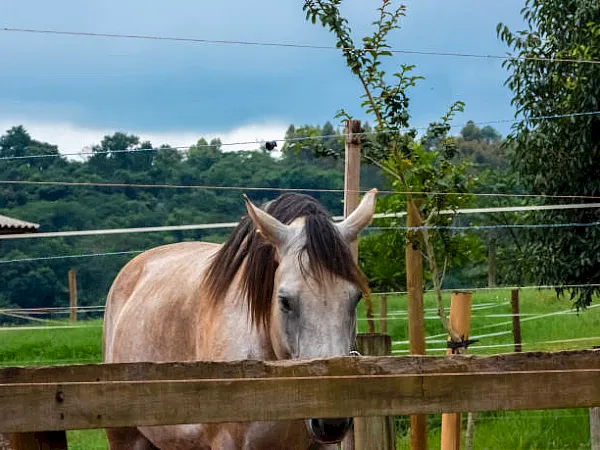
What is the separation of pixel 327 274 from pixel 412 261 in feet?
8.44

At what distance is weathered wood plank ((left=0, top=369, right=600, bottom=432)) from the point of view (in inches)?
78.8

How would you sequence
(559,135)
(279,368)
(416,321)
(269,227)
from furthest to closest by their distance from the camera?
(559,135), (416,321), (269,227), (279,368)

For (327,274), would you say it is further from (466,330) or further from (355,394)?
(466,330)

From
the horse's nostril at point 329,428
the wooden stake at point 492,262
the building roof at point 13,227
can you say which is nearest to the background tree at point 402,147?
the horse's nostril at point 329,428

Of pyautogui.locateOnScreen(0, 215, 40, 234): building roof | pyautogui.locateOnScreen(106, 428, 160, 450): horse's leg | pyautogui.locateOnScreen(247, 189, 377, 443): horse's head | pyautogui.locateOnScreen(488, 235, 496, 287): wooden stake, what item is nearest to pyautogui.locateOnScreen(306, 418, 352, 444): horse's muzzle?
pyautogui.locateOnScreen(247, 189, 377, 443): horse's head

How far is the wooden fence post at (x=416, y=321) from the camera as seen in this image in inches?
207

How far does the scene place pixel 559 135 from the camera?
1034 cm

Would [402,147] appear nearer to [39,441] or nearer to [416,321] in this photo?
[416,321]

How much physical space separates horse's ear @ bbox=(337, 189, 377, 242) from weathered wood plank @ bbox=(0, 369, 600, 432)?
1.62 m

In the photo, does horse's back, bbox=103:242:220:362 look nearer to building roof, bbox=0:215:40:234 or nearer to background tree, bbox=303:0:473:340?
background tree, bbox=303:0:473:340

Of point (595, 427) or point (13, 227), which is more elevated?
point (13, 227)

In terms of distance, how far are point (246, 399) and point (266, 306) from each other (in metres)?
1.62

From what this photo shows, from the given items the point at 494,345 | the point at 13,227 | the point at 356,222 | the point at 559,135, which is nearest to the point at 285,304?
the point at 356,222

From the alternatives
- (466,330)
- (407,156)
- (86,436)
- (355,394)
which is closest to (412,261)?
(466,330)
